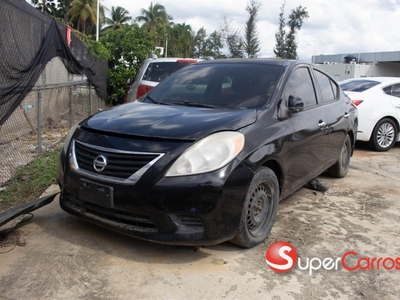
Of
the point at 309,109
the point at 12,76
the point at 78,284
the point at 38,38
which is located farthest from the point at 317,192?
the point at 38,38

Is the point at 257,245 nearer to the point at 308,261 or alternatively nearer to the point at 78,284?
the point at 308,261

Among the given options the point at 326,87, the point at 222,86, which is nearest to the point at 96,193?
the point at 222,86

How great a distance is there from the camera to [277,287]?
285 centimetres

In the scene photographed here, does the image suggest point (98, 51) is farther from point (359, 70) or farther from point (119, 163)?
point (359, 70)

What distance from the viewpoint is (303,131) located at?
403 centimetres

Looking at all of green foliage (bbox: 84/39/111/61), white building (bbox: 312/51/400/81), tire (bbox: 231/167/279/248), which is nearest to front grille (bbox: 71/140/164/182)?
tire (bbox: 231/167/279/248)

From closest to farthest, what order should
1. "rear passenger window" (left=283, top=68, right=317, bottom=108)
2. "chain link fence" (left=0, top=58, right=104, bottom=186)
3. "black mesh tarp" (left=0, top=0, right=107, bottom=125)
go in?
"rear passenger window" (left=283, top=68, right=317, bottom=108)
"black mesh tarp" (left=0, top=0, right=107, bottom=125)
"chain link fence" (left=0, top=58, right=104, bottom=186)

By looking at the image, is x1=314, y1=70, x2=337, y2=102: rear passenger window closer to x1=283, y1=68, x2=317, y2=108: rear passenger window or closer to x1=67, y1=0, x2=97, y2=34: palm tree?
x1=283, y1=68, x2=317, y2=108: rear passenger window

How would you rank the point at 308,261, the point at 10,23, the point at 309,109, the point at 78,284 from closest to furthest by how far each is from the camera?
the point at 78,284, the point at 308,261, the point at 309,109, the point at 10,23

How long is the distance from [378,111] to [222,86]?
16.8 feet

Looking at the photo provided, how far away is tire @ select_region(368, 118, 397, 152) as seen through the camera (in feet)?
26.6

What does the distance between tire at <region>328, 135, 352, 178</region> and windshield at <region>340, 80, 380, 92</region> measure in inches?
112

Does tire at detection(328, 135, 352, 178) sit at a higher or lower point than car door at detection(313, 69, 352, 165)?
lower

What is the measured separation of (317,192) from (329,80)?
5.04 feet
